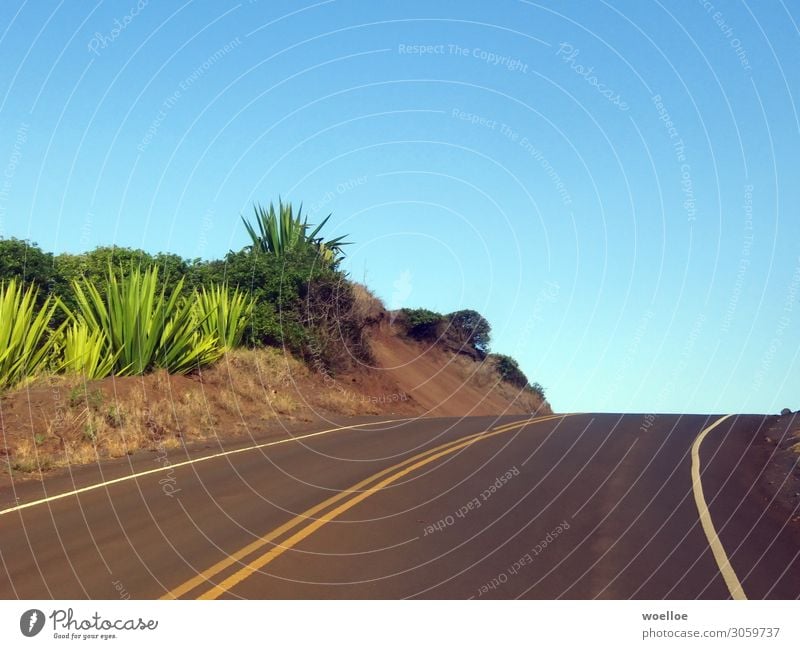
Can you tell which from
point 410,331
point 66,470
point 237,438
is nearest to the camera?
point 66,470

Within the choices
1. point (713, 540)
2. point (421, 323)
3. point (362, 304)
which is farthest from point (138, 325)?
point (421, 323)

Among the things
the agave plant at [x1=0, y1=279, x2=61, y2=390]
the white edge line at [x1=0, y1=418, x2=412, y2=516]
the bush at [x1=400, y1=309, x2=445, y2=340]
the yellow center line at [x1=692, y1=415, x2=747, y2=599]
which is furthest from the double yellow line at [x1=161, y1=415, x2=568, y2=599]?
the bush at [x1=400, y1=309, x2=445, y2=340]

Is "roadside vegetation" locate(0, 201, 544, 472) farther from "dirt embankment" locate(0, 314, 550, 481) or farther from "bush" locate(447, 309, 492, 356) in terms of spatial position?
"bush" locate(447, 309, 492, 356)

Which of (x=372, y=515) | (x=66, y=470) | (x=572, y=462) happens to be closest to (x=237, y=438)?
(x=66, y=470)

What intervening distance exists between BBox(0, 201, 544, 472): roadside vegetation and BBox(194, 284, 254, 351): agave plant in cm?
4

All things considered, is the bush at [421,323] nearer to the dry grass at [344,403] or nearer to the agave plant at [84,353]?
the dry grass at [344,403]

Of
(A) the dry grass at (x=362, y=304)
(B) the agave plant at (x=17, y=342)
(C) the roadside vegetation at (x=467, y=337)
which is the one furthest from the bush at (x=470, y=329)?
(B) the agave plant at (x=17, y=342)

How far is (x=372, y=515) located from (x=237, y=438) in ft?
32.1

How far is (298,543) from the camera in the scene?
9805mm

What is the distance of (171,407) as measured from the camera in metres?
21.0

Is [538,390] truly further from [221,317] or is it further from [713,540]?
[713,540]

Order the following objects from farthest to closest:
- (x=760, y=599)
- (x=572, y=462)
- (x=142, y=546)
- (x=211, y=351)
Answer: (x=211, y=351) < (x=572, y=462) < (x=142, y=546) < (x=760, y=599)
